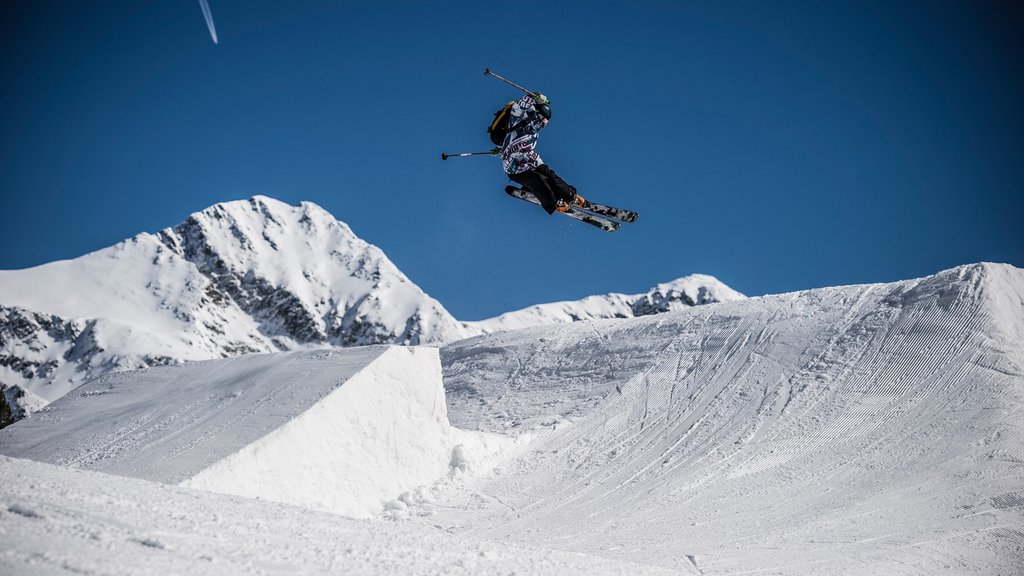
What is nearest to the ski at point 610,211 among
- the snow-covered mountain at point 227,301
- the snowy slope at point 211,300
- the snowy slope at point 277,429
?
the snowy slope at point 277,429

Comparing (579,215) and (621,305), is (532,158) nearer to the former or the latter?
(579,215)

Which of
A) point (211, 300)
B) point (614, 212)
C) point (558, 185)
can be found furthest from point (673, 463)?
point (211, 300)

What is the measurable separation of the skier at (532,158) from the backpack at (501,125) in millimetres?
47

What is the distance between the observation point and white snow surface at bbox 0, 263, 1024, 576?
521cm

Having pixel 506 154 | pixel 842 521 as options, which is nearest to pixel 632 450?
pixel 842 521

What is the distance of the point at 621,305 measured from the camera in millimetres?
152625

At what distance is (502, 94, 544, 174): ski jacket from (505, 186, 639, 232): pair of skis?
3.69 ft

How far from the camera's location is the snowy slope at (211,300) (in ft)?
324

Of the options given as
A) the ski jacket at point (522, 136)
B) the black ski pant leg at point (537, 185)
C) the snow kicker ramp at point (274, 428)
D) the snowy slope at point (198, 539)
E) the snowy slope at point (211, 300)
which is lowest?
the snowy slope at point (198, 539)

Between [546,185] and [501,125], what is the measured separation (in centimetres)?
119


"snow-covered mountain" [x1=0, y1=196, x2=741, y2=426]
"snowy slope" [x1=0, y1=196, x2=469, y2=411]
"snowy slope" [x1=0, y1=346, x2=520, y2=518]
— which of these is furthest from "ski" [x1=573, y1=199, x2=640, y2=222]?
"snowy slope" [x1=0, y1=196, x2=469, y2=411]

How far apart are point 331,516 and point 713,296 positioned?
11935 cm

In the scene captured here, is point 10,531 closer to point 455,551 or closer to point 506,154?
point 455,551

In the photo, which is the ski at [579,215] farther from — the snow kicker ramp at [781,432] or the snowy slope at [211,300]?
the snowy slope at [211,300]
